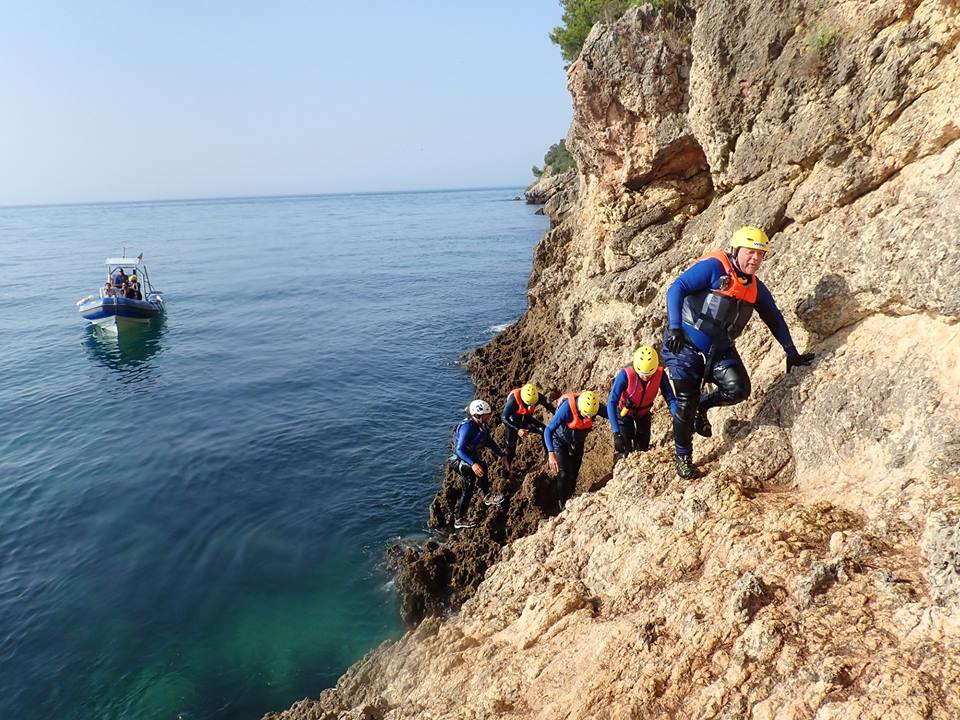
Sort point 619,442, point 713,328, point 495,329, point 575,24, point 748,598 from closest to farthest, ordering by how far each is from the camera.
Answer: point 748,598 < point 713,328 < point 619,442 < point 575,24 < point 495,329

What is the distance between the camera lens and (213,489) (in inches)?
570

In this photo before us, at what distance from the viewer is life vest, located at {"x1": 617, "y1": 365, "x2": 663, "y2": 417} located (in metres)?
8.89

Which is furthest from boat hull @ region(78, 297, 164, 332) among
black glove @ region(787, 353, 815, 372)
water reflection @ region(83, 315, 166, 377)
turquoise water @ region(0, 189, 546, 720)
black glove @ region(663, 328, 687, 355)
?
black glove @ region(787, 353, 815, 372)

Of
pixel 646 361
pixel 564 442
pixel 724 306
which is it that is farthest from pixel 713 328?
pixel 564 442

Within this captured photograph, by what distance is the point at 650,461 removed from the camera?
798 cm

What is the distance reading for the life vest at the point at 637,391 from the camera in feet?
29.2

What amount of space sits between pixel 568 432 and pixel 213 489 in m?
9.44

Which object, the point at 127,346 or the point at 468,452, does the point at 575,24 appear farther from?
the point at 127,346

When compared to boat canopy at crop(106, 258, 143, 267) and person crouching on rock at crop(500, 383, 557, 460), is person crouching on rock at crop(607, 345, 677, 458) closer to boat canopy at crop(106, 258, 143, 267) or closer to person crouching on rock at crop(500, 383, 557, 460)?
person crouching on rock at crop(500, 383, 557, 460)

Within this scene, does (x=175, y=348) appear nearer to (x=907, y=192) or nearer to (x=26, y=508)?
(x=26, y=508)

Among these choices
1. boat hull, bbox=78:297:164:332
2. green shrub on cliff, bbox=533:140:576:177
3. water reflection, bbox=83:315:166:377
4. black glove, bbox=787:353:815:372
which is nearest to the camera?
black glove, bbox=787:353:815:372

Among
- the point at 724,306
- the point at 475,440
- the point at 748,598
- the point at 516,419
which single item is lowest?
the point at 475,440

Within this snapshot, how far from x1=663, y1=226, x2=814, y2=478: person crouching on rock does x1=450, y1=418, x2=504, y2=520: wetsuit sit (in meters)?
4.79

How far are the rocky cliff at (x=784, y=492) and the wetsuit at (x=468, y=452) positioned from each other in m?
0.63
